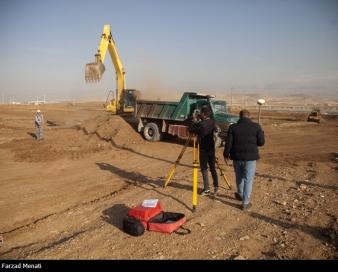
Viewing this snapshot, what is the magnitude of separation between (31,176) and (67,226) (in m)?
4.94

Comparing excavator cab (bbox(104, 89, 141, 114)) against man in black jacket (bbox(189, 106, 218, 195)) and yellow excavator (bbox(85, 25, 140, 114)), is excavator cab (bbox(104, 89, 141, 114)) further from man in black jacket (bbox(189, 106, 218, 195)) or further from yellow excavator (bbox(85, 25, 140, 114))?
man in black jacket (bbox(189, 106, 218, 195))

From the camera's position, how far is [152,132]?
18312mm

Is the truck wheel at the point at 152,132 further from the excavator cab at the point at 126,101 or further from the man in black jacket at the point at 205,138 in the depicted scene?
the man in black jacket at the point at 205,138

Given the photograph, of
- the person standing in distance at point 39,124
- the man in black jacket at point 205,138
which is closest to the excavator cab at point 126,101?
the person standing in distance at point 39,124

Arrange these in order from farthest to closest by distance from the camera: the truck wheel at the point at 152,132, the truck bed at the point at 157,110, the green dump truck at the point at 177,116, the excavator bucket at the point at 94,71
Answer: the excavator bucket at the point at 94,71 < the truck wheel at the point at 152,132 < the truck bed at the point at 157,110 < the green dump truck at the point at 177,116

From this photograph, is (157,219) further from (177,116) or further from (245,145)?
(177,116)

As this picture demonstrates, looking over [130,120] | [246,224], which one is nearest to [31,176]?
[246,224]

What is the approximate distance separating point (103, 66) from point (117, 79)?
279 cm

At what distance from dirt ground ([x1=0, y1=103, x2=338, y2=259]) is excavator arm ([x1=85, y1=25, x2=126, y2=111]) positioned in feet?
19.4

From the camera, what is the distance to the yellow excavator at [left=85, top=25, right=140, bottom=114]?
19141 mm

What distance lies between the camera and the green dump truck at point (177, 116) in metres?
15.7

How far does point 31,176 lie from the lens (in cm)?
1062

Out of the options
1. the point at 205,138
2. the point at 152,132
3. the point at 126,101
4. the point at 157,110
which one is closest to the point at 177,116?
the point at 157,110
